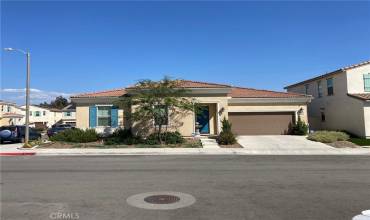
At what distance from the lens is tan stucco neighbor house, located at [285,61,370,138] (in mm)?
26983

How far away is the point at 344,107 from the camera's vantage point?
2931cm

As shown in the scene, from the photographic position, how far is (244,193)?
8734 millimetres

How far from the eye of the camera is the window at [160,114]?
2428 centimetres

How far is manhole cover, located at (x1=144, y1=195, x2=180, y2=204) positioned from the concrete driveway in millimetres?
13715

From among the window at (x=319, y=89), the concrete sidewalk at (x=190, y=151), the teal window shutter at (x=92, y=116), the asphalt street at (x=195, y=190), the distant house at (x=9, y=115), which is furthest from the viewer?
the distant house at (x=9, y=115)

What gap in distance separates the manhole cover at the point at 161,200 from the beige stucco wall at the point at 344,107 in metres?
22.7

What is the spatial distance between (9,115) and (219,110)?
4818cm

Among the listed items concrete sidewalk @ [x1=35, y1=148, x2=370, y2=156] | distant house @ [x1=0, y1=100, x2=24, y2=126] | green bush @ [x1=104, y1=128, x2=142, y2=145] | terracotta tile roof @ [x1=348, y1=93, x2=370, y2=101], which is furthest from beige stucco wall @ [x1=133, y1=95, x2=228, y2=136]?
distant house @ [x1=0, y1=100, x2=24, y2=126]

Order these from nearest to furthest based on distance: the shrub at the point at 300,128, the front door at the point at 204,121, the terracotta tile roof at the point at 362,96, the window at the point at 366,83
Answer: the terracotta tile roof at the point at 362,96, the front door at the point at 204,121, the shrub at the point at 300,128, the window at the point at 366,83

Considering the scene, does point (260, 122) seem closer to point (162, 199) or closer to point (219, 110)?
point (219, 110)

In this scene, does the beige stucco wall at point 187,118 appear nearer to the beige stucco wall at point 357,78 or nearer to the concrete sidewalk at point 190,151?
the concrete sidewalk at point 190,151

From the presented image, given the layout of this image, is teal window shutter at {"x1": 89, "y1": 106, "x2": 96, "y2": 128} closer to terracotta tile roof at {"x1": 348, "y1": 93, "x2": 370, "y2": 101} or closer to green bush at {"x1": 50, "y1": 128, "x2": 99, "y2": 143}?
green bush at {"x1": 50, "y1": 128, "x2": 99, "y2": 143}

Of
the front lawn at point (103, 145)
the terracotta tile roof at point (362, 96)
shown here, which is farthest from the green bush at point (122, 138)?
the terracotta tile roof at point (362, 96)

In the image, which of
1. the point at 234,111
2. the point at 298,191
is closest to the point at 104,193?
the point at 298,191
